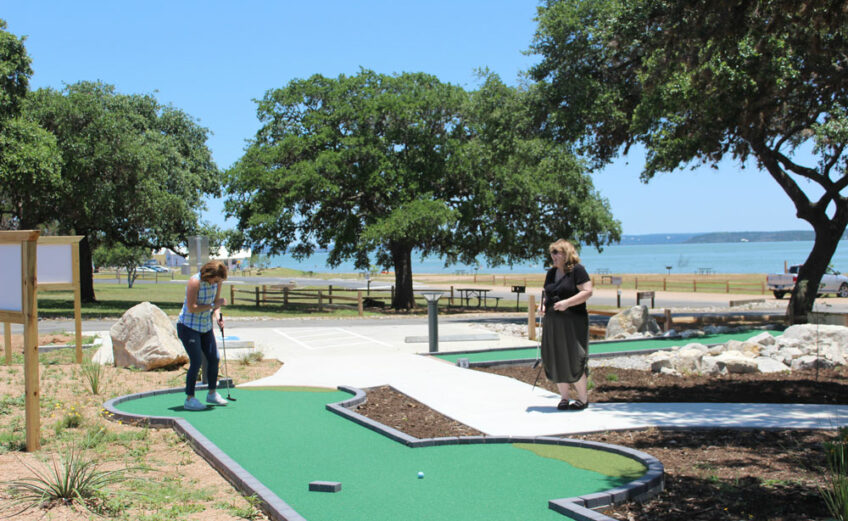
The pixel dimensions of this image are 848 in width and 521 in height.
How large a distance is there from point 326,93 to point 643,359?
21.7m

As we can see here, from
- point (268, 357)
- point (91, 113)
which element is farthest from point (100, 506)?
point (91, 113)

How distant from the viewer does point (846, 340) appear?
40.2 feet

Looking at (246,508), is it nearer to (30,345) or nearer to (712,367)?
(30,345)

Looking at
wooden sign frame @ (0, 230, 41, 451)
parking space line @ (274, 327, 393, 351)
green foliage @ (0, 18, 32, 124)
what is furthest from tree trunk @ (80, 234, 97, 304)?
wooden sign frame @ (0, 230, 41, 451)

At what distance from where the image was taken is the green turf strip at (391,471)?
4.85 m

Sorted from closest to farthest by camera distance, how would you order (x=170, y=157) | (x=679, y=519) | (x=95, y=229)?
(x=679, y=519) < (x=95, y=229) < (x=170, y=157)

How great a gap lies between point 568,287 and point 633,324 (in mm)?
9175

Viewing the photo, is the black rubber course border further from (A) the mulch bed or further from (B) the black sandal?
(B) the black sandal

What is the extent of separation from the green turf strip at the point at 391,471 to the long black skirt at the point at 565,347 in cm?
170

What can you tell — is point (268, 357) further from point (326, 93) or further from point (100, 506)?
point (326, 93)

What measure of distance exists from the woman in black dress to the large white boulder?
6.02 meters

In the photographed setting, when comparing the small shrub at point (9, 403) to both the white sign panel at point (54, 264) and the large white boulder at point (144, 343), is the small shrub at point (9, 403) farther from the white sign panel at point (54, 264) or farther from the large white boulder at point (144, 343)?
the white sign panel at point (54, 264)

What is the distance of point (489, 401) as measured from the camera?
29.0 feet

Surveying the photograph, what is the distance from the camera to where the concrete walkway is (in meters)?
7.34
